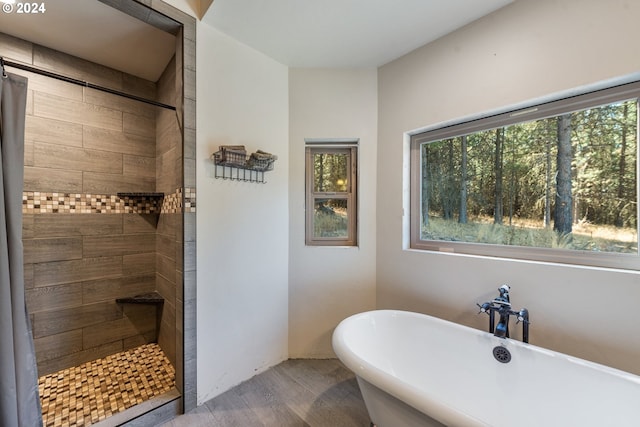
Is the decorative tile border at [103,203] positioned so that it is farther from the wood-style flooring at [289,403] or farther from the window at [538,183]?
the window at [538,183]

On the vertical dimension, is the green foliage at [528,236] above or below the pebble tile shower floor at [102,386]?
above

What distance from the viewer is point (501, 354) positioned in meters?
1.35

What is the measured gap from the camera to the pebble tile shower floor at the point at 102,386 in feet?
4.86

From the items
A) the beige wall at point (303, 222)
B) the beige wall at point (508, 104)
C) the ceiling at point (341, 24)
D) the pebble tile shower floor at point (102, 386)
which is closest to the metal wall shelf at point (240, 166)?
the beige wall at point (303, 222)

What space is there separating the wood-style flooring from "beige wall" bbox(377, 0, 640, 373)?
0.73 meters

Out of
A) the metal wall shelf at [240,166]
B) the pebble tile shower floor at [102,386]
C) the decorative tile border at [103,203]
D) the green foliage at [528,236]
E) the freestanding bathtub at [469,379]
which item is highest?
the metal wall shelf at [240,166]

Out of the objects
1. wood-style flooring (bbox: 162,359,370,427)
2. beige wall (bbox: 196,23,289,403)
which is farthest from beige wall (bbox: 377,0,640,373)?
beige wall (bbox: 196,23,289,403)

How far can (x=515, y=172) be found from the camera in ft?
5.44

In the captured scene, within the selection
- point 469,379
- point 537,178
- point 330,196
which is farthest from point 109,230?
point 537,178

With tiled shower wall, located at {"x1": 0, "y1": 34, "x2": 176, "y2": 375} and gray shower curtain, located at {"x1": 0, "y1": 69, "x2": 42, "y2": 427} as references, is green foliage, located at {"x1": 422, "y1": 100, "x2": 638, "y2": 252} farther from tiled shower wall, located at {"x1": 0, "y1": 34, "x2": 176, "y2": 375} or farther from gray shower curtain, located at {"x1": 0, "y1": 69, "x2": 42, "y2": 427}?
gray shower curtain, located at {"x1": 0, "y1": 69, "x2": 42, "y2": 427}

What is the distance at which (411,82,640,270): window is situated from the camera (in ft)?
4.30

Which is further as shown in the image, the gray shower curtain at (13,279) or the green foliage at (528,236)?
the green foliage at (528,236)

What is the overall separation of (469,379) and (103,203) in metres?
2.95

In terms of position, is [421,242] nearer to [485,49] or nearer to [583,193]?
[583,193]
